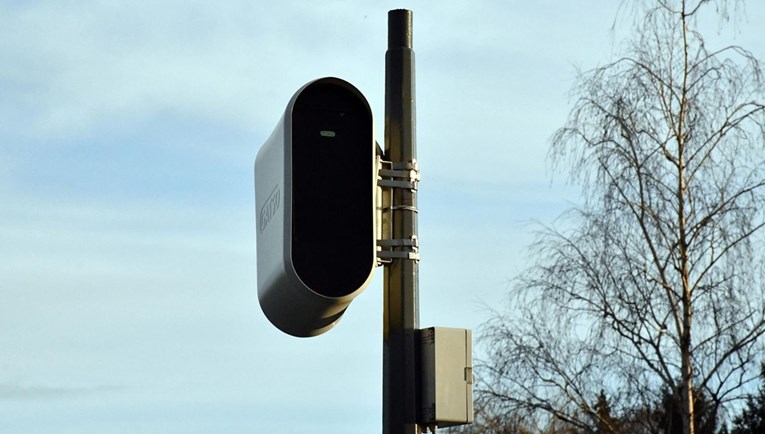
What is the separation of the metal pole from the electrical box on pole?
255 millimetres

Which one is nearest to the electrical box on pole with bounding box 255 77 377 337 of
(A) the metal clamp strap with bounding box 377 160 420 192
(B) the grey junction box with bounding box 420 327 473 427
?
(A) the metal clamp strap with bounding box 377 160 420 192

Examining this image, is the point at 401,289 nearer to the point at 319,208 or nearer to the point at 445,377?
the point at 445,377

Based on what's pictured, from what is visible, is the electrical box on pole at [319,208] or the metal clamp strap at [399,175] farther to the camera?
the metal clamp strap at [399,175]

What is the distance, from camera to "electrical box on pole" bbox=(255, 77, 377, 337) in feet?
12.3

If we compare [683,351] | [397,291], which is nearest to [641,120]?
[683,351]

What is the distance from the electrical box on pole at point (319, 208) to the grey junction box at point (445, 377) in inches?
13.3

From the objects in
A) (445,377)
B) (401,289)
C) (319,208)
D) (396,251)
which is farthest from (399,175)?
(445,377)

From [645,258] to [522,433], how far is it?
2210 millimetres

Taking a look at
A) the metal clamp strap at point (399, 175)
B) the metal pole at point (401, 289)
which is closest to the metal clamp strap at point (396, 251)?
the metal pole at point (401, 289)

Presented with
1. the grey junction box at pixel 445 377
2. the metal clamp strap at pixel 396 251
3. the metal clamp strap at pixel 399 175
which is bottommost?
the grey junction box at pixel 445 377

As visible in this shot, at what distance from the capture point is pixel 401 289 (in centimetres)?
417

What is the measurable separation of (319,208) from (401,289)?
A: 1.64ft

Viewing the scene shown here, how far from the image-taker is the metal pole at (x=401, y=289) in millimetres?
4125

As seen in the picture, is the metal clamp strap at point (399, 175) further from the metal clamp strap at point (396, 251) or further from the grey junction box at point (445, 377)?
the grey junction box at point (445, 377)
